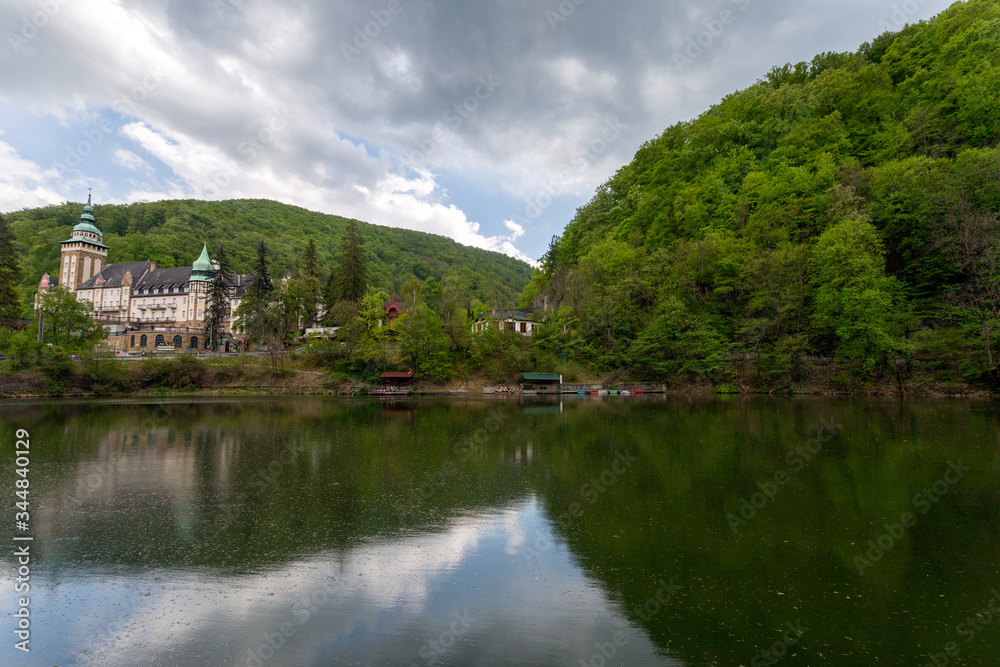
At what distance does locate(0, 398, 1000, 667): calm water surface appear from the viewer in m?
5.62

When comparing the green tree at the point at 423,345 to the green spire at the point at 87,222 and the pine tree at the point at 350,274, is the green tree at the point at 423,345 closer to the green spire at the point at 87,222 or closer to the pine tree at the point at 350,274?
the pine tree at the point at 350,274

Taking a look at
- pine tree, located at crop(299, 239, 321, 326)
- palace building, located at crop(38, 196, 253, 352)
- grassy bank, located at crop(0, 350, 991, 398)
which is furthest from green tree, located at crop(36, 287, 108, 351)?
palace building, located at crop(38, 196, 253, 352)

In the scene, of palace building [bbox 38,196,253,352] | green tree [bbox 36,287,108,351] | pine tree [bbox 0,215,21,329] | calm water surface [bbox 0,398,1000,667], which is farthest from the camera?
palace building [bbox 38,196,253,352]

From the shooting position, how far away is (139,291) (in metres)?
88.1

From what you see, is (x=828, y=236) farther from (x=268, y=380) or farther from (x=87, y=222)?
(x=87, y=222)

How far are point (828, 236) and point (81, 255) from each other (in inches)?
4959

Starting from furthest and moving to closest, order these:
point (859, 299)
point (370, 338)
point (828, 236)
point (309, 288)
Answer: point (309, 288)
point (370, 338)
point (828, 236)
point (859, 299)

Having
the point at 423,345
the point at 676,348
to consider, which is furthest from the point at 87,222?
the point at 676,348

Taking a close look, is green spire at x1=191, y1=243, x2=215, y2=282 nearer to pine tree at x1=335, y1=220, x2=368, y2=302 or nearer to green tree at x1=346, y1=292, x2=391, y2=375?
pine tree at x1=335, y1=220, x2=368, y2=302

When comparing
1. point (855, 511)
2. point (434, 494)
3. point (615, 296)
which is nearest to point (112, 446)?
point (434, 494)

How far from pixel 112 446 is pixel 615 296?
176ft

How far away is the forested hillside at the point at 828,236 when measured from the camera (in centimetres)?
4106

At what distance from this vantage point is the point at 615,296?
6100cm

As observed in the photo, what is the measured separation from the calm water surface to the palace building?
72.0 meters
